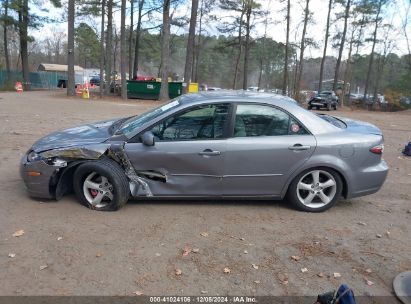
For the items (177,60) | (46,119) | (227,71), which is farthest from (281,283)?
(227,71)

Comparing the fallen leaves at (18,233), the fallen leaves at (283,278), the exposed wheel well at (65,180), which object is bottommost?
the fallen leaves at (18,233)

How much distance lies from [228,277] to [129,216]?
167 centimetres

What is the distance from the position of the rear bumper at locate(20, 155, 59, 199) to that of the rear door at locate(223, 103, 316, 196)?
212 cm

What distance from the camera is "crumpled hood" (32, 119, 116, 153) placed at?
4.77m

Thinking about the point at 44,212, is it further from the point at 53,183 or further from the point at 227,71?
the point at 227,71

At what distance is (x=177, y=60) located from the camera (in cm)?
7625

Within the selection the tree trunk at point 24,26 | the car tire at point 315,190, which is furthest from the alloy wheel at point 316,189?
the tree trunk at point 24,26

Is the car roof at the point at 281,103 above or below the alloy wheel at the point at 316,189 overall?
above

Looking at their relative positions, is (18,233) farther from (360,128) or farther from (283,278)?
(360,128)

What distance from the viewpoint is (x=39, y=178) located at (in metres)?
4.74

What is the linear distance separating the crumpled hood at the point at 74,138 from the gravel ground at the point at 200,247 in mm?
740

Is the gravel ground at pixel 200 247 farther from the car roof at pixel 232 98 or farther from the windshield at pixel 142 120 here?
the car roof at pixel 232 98

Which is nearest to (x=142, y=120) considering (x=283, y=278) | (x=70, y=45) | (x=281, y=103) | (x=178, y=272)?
(x=281, y=103)

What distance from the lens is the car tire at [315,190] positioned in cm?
490
